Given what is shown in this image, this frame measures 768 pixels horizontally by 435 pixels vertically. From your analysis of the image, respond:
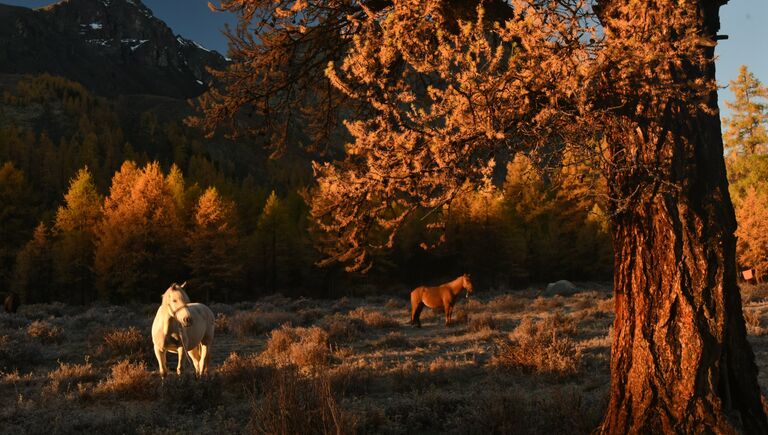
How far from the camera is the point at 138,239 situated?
34.7m

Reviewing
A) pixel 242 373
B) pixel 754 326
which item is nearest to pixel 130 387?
pixel 242 373

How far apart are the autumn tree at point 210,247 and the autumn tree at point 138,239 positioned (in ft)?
5.81

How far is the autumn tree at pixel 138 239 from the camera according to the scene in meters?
34.5

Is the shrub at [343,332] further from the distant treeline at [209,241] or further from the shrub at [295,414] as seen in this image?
the distant treeline at [209,241]

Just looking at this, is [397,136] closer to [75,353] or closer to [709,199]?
[709,199]

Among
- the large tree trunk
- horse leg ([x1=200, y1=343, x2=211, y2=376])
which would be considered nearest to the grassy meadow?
horse leg ([x1=200, y1=343, x2=211, y2=376])

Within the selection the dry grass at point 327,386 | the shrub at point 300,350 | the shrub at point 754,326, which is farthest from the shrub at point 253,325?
the shrub at point 754,326

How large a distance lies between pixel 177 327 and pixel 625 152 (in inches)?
295

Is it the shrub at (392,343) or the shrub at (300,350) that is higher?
the shrub at (300,350)

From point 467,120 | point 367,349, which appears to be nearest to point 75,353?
point 367,349

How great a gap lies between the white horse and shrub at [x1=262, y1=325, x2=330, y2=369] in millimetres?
1717

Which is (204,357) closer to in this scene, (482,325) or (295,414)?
(295,414)

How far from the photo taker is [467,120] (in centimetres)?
364

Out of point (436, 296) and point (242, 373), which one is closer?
point (242, 373)
